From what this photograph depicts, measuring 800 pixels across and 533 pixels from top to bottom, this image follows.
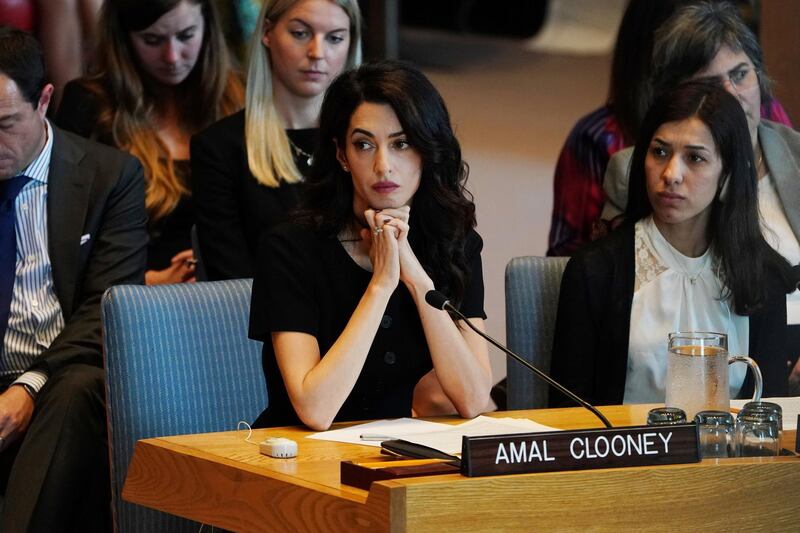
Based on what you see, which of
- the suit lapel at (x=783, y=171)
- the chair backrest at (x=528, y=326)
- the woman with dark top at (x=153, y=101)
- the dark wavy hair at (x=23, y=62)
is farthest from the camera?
the woman with dark top at (x=153, y=101)

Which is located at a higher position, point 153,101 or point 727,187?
point 153,101

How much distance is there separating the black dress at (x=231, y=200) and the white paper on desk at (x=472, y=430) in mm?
1110

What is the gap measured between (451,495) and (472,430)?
59 centimetres

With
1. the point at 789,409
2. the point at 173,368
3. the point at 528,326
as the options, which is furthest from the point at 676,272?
the point at 173,368

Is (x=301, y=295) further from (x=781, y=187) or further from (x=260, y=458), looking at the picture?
(x=781, y=187)

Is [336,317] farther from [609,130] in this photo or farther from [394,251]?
[609,130]

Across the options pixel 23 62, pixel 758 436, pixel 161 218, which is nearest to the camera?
pixel 758 436

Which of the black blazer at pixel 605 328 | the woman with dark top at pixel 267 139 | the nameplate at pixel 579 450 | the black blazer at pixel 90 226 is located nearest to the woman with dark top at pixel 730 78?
the black blazer at pixel 605 328

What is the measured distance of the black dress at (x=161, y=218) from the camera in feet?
11.9

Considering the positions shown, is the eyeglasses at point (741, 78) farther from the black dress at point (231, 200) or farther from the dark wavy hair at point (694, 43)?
the black dress at point (231, 200)

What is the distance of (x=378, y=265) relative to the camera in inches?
96.7

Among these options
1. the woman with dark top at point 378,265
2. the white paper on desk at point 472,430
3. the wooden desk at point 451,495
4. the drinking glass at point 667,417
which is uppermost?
the woman with dark top at point 378,265

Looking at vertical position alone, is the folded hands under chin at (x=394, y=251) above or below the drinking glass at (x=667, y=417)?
above

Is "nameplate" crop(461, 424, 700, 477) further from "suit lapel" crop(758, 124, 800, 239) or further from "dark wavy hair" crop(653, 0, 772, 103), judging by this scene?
"dark wavy hair" crop(653, 0, 772, 103)
